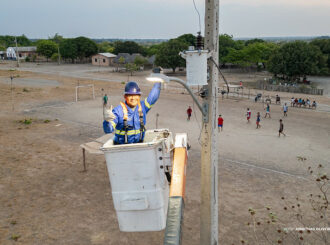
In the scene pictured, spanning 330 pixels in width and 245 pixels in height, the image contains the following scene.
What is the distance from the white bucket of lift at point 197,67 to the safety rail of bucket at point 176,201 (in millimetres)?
2342

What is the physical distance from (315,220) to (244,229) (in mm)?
2955

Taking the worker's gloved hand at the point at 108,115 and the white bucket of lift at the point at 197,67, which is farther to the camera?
the white bucket of lift at the point at 197,67

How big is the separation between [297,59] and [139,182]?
56610 mm

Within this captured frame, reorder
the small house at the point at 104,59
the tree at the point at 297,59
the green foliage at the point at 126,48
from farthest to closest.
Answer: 1. the green foliage at the point at 126,48
2. the small house at the point at 104,59
3. the tree at the point at 297,59

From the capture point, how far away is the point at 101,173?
16469 millimetres

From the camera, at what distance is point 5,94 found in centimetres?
4069

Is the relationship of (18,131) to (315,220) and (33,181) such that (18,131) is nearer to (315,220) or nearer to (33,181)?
(33,181)

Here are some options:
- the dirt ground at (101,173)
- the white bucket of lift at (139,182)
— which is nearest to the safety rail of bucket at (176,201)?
the white bucket of lift at (139,182)

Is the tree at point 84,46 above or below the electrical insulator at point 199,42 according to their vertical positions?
above

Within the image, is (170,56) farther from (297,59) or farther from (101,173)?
(101,173)

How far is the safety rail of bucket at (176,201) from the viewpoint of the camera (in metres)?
2.47

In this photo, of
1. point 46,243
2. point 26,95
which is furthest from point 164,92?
point 46,243

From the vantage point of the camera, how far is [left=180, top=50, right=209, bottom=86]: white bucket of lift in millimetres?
5980

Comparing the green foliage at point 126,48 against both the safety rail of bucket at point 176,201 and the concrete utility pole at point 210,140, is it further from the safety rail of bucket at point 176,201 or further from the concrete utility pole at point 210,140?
the safety rail of bucket at point 176,201
